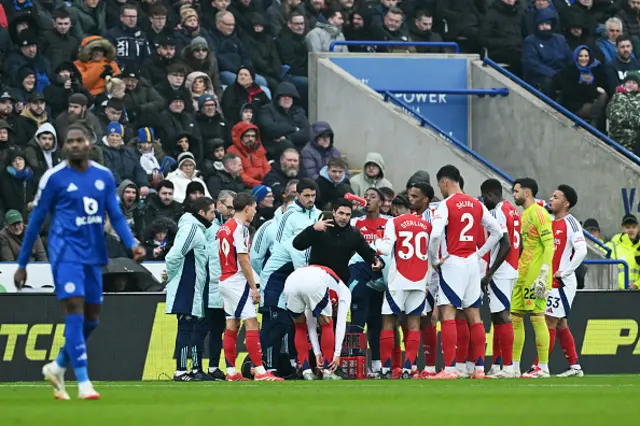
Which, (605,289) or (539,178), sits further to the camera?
(539,178)

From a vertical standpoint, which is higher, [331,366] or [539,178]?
[539,178]

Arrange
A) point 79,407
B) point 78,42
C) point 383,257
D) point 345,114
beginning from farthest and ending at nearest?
1. point 345,114
2. point 78,42
3. point 383,257
4. point 79,407

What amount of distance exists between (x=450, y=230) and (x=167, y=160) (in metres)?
7.01

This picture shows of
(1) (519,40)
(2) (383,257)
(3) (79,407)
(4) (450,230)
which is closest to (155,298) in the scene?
(2) (383,257)

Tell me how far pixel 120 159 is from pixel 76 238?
1033 centimetres

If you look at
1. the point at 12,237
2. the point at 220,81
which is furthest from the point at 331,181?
the point at 12,237

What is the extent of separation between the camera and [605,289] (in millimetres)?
23156

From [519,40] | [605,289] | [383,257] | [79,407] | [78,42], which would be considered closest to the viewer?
[79,407]

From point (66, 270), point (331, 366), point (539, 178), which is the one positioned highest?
point (539, 178)

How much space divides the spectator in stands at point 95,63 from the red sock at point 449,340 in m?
8.81

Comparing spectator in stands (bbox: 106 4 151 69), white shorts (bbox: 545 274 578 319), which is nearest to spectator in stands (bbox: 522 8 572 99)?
spectator in stands (bbox: 106 4 151 69)

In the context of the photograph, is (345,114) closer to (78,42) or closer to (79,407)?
(78,42)

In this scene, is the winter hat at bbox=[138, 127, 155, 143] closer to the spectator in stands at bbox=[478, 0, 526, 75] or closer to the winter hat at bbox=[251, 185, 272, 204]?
the winter hat at bbox=[251, 185, 272, 204]

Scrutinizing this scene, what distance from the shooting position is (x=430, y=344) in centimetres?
1941
